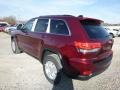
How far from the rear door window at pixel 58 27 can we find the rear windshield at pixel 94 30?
53cm

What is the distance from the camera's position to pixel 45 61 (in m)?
5.70

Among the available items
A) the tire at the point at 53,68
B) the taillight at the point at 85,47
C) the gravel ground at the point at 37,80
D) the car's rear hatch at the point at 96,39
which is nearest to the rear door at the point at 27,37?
the gravel ground at the point at 37,80

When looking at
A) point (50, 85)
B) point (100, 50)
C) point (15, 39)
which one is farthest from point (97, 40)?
point (15, 39)

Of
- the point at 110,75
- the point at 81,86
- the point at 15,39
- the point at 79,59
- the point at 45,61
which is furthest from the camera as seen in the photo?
the point at 15,39

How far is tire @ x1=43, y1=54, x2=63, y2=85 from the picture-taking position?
16.9ft

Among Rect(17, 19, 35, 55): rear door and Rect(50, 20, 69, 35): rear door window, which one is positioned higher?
Rect(50, 20, 69, 35): rear door window

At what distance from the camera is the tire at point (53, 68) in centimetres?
515

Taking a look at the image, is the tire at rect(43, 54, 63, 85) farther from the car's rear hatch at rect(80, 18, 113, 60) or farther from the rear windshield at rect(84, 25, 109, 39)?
the rear windshield at rect(84, 25, 109, 39)

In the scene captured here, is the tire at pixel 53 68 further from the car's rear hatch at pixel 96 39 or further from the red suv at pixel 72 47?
the car's rear hatch at pixel 96 39

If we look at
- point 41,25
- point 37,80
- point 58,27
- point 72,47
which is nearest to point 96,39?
point 72,47

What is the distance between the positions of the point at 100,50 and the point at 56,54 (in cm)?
120

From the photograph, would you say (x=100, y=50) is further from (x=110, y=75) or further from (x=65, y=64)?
(x=110, y=75)

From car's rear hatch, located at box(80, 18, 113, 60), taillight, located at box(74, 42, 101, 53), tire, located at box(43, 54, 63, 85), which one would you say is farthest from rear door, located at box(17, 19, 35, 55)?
taillight, located at box(74, 42, 101, 53)

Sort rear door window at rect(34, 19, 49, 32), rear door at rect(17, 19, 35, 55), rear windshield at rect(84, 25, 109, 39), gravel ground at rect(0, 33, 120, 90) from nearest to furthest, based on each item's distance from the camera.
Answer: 1. rear windshield at rect(84, 25, 109, 39)
2. gravel ground at rect(0, 33, 120, 90)
3. rear door window at rect(34, 19, 49, 32)
4. rear door at rect(17, 19, 35, 55)
